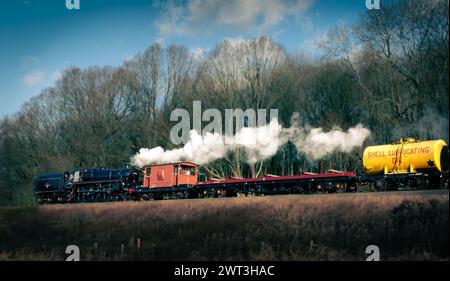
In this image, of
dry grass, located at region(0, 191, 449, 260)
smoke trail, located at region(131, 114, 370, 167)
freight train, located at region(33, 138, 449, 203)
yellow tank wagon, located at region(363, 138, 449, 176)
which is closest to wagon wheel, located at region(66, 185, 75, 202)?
freight train, located at region(33, 138, 449, 203)

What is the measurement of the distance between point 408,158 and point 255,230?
1095cm

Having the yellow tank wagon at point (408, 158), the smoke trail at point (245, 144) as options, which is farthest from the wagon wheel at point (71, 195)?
the yellow tank wagon at point (408, 158)

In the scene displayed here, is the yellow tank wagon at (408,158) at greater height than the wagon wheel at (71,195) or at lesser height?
greater

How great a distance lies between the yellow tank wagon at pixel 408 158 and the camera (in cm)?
2834

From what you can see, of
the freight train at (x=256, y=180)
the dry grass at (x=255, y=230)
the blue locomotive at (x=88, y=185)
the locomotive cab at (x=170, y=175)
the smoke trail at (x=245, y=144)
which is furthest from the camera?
the smoke trail at (x=245, y=144)

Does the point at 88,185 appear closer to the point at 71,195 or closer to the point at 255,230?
the point at 71,195

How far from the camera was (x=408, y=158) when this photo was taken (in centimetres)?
2936

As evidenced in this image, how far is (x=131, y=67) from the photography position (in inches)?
2484

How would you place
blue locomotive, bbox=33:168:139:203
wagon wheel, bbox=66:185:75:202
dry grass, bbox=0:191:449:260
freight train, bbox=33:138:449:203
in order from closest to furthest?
dry grass, bbox=0:191:449:260, freight train, bbox=33:138:449:203, blue locomotive, bbox=33:168:139:203, wagon wheel, bbox=66:185:75:202

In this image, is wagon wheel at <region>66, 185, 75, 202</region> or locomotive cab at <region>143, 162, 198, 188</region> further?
wagon wheel at <region>66, 185, 75, 202</region>

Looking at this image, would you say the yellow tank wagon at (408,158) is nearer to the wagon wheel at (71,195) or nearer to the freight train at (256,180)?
the freight train at (256,180)

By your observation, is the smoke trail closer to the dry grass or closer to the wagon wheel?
the wagon wheel

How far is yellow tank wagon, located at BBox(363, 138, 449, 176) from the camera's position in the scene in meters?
28.3

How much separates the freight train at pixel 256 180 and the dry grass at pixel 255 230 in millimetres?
4006
